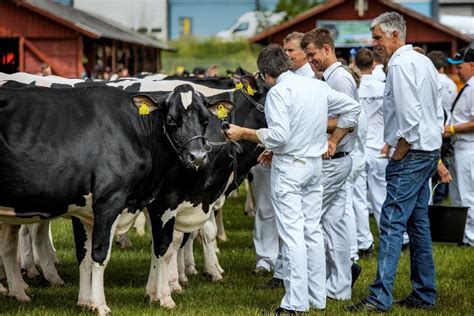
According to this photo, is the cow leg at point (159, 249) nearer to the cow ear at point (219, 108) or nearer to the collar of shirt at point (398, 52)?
the cow ear at point (219, 108)

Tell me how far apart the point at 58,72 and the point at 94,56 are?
3.94 m

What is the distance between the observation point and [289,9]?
67938mm

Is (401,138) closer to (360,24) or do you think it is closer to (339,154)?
(339,154)

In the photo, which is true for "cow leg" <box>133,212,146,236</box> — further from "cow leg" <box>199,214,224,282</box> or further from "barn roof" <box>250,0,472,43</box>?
"barn roof" <box>250,0,472,43</box>

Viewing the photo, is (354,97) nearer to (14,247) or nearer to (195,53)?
(14,247)

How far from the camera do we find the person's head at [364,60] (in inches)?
567

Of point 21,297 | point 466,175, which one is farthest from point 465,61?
point 21,297

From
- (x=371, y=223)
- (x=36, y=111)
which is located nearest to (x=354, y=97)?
(x=36, y=111)

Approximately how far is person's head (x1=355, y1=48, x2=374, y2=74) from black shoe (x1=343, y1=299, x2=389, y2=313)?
5.44m

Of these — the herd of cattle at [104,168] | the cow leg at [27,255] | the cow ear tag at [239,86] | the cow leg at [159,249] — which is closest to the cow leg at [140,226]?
the cow leg at [27,255]

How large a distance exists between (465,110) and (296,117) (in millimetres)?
6151

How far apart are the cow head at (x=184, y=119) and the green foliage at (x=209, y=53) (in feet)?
165

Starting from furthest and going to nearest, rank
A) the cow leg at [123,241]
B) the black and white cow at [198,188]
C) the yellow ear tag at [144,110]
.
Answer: the cow leg at [123,241] < the black and white cow at [198,188] < the yellow ear tag at [144,110]

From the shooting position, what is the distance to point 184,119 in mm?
9703
